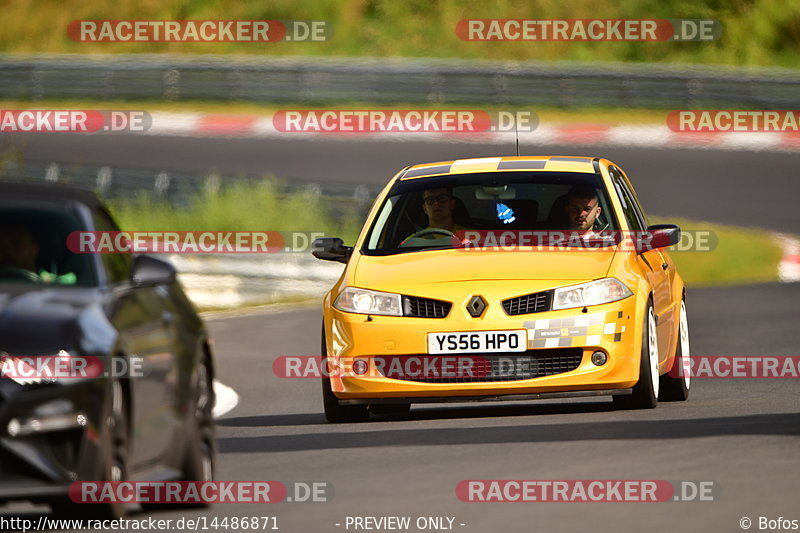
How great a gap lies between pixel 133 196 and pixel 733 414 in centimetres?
1457

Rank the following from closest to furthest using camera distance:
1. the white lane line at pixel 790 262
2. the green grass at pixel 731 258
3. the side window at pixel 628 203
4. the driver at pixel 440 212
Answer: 1. the driver at pixel 440 212
2. the side window at pixel 628 203
3. the white lane line at pixel 790 262
4. the green grass at pixel 731 258

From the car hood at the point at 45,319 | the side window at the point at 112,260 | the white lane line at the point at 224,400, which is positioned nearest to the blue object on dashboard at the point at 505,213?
the white lane line at the point at 224,400

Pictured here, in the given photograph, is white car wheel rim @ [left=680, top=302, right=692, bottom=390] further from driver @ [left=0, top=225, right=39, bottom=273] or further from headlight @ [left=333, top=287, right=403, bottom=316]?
driver @ [left=0, top=225, right=39, bottom=273]

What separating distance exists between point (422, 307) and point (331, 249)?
3.78 ft

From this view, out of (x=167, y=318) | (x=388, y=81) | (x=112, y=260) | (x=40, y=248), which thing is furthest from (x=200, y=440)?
(x=388, y=81)

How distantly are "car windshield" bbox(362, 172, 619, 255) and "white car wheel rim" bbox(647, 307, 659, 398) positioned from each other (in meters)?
0.73

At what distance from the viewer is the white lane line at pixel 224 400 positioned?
44.5 ft

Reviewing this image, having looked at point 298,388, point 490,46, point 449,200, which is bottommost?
point 298,388

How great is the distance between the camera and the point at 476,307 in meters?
11.4

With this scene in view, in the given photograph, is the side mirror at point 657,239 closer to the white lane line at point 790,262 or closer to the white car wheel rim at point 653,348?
the white car wheel rim at point 653,348

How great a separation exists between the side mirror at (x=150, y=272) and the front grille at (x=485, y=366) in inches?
132

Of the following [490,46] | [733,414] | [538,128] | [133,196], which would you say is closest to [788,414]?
[733,414]

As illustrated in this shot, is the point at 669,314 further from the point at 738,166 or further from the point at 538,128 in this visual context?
the point at 538,128

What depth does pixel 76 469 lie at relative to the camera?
6984 mm
